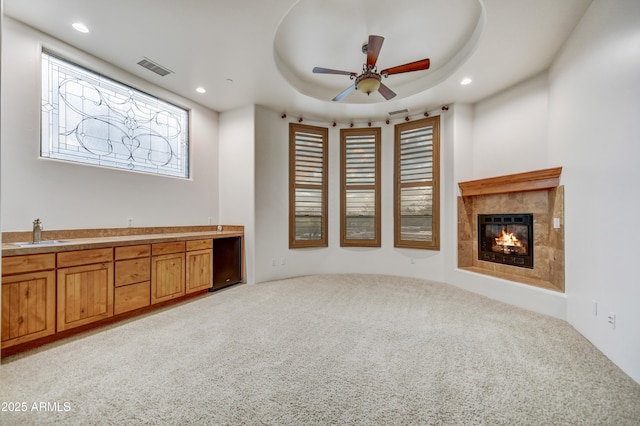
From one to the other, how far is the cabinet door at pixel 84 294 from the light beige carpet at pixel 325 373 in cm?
20

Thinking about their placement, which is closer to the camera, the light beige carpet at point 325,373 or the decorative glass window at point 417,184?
the light beige carpet at point 325,373

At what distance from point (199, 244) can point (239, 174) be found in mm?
1496

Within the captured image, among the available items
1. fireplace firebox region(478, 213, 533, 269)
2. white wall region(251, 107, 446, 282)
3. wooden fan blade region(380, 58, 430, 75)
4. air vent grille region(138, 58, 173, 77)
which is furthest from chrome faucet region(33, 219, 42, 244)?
fireplace firebox region(478, 213, 533, 269)

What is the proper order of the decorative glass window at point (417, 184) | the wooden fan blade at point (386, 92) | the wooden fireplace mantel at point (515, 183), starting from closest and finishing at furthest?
the wooden fireplace mantel at point (515, 183)
the wooden fan blade at point (386, 92)
the decorative glass window at point (417, 184)

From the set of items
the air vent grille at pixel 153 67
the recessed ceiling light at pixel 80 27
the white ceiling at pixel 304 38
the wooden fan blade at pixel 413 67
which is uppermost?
the white ceiling at pixel 304 38

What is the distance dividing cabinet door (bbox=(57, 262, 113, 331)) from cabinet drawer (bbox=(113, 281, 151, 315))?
70mm

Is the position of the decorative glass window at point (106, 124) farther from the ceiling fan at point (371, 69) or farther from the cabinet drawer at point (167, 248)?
the ceiling fan at point (371, 69)

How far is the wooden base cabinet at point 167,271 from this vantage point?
10.9 feet

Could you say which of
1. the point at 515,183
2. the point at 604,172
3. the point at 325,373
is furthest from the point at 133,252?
the point at 515,183

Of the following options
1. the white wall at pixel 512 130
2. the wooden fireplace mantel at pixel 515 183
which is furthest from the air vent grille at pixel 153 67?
the white wall at pixel 512 130

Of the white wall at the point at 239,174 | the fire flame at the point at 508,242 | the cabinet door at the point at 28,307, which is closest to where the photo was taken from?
the cabinet door at the point at 28,307

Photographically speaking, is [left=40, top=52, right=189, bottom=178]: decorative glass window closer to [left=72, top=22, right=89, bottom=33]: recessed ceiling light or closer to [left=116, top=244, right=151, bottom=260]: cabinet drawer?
[left=72, top=22, right=89, bottom=33]: recessed ceiling light

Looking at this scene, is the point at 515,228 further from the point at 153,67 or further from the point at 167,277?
the point at 153,67

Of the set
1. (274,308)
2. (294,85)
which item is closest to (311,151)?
(294,85)
